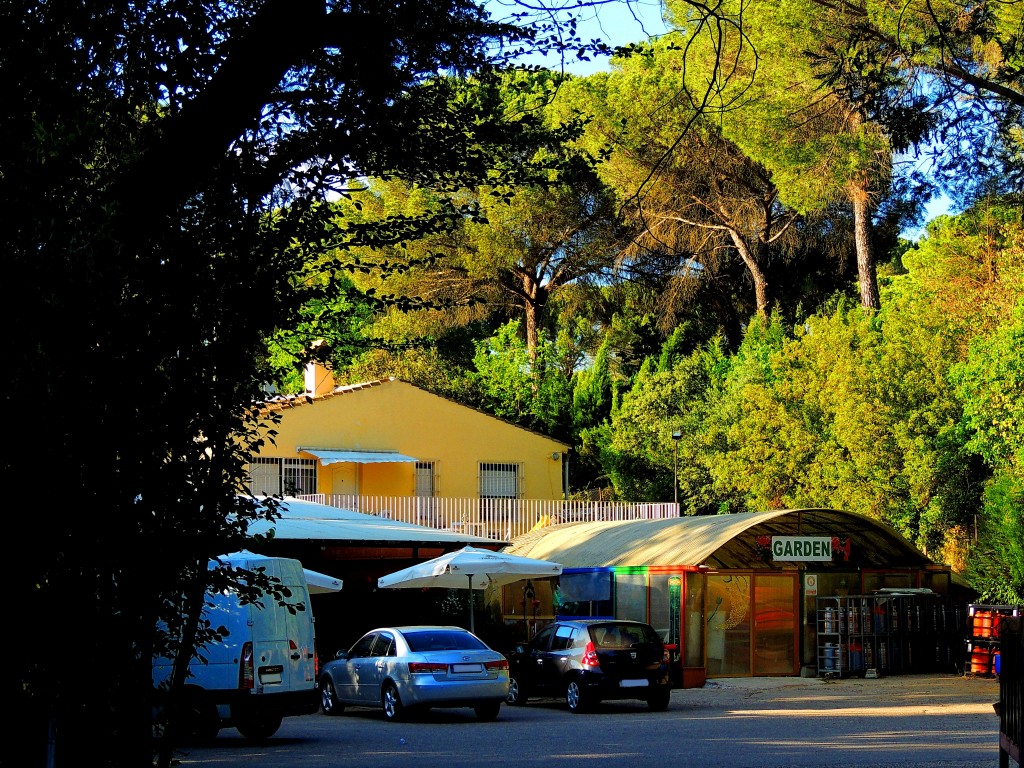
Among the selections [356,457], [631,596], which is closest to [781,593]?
[631,596]

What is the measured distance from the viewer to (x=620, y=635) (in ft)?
68.4

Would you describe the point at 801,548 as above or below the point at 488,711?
above

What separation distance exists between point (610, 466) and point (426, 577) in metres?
20.3

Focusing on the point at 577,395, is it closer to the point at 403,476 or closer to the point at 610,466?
the point at 610,466

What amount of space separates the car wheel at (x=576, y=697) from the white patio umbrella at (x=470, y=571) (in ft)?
11.8

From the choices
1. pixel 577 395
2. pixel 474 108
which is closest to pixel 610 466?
pixel 577 395

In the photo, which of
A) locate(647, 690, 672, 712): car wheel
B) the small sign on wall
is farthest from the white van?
the small sign on wall

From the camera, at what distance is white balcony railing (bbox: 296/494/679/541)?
3550 centimetres

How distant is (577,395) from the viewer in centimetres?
4744

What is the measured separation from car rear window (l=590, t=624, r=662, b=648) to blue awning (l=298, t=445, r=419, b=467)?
1709 cm

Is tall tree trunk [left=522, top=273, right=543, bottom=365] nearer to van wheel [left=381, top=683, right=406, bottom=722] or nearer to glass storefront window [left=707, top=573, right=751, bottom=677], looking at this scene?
glass storefront window [left=707, top=573, right=751, bottom=677]

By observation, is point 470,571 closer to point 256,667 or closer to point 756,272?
point 256,667

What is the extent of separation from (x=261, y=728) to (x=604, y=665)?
233 inches

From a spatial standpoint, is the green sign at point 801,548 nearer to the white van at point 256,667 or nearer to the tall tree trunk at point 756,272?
the white van at point 256,667
